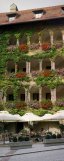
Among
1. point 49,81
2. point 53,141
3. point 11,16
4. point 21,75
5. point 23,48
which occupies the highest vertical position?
point 11,16

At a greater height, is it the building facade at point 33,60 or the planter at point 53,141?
the building facade at point 33,60

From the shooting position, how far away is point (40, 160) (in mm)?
17781

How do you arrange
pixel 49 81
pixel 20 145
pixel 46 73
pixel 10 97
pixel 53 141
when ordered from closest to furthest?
1. pixel 20 145
2. pixel 53 141
3. pixel 49 81
4. pixel 46 73
5. pixel 10 97

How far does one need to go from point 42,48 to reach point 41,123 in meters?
8.28

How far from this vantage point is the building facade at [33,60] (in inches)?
1575

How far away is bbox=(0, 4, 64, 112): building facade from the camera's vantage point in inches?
1575

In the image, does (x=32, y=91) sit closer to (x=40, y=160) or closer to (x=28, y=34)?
(x=28, y=34)

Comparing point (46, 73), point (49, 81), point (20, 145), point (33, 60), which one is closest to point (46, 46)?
point (33, 60)

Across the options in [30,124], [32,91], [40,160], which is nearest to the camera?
[40,160]

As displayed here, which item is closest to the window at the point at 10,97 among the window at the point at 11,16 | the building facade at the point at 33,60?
the building facade at the point at 33,60

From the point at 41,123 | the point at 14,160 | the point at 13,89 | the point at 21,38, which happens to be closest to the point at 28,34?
the point at 21,38

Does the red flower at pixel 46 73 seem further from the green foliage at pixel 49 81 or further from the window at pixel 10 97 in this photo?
the window at pixel 10 97

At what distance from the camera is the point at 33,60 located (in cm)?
4203

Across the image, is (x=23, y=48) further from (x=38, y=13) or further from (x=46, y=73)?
(x=38, y=13)
